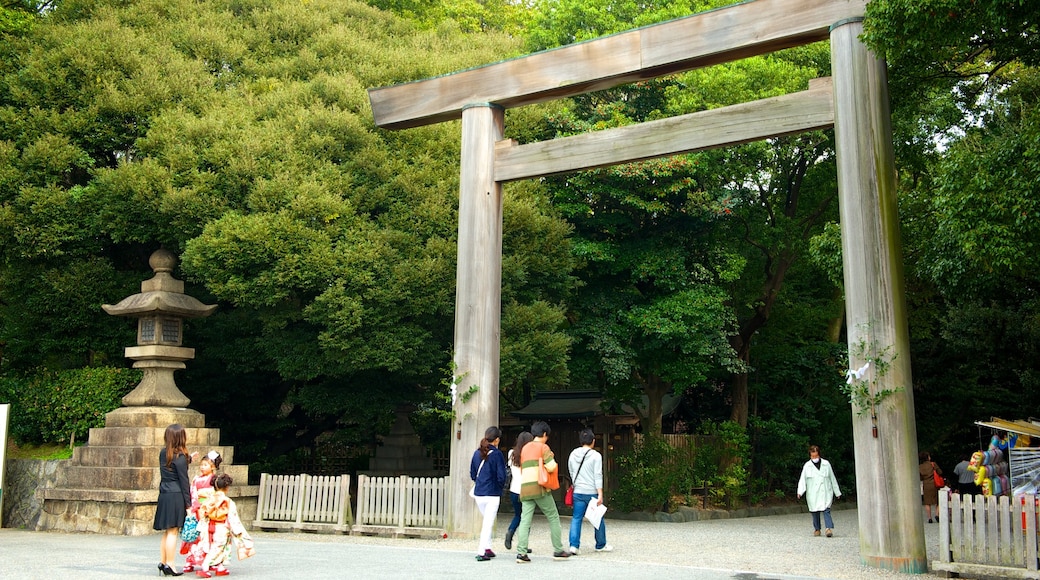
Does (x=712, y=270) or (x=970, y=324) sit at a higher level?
(x=712, y=270)

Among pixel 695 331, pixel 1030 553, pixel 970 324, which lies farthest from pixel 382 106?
pixel 970 324

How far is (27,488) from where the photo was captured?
14477 millimetres

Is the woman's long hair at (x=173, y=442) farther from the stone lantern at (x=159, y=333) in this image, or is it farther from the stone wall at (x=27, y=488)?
the stone wall at (x=27, y=488)

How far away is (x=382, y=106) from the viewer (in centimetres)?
1377

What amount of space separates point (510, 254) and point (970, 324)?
33.2 feet

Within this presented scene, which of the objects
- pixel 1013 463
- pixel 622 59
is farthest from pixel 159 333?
pixel 1013 463

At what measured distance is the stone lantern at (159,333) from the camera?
14195 millimetres

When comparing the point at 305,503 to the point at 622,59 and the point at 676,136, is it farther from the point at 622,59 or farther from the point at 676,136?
the point at 622,59

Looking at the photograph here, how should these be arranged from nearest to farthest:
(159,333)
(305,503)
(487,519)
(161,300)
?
(487,519) < (305,503) < (161,300) < (159,333)

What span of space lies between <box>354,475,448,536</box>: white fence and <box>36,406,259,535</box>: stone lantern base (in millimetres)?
2361

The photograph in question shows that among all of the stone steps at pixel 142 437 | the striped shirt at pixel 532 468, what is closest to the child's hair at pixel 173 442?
the striped shirt at pixel 532 468

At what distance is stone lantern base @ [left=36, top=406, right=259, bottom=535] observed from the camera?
514 inches

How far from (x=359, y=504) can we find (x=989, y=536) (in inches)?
320

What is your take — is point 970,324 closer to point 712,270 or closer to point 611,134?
point 712,270
